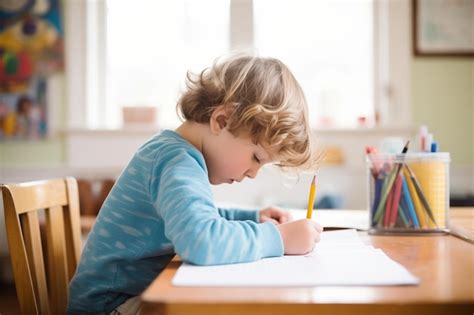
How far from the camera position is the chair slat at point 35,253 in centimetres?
108

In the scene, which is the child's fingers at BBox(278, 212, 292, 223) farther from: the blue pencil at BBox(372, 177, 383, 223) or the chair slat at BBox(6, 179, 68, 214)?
the chair slat at BBox(6, 179, 68, 214)

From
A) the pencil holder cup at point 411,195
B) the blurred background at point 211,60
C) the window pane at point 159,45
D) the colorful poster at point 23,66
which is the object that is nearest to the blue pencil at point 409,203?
the pencil holder cup at point 411,195

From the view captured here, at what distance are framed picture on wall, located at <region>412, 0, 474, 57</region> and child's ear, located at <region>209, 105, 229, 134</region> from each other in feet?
7.43

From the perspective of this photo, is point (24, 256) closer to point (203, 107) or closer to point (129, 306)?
point (129, 306)

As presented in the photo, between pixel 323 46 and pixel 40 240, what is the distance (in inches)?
93.3

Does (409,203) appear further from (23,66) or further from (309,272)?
(23,66)

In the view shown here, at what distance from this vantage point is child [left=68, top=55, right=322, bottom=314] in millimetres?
912

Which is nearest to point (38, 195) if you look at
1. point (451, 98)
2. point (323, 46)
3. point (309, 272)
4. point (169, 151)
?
point (169, 151)

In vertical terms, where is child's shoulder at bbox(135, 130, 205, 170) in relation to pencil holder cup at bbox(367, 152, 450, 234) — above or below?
above

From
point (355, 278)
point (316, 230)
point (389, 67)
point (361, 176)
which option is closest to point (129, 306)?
point (316, 230)

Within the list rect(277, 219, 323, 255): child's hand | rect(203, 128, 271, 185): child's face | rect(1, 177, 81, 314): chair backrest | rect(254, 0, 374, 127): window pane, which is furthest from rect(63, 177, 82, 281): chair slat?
rect(254, 0, 374, 127): window pane

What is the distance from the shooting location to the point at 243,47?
3.07 meters

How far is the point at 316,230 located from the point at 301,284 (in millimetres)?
277

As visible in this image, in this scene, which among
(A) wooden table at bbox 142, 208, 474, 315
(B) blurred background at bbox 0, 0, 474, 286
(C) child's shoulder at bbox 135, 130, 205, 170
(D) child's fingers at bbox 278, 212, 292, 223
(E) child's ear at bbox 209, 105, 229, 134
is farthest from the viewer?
(B) blurred background at bbox 0, 0, 474, 286
